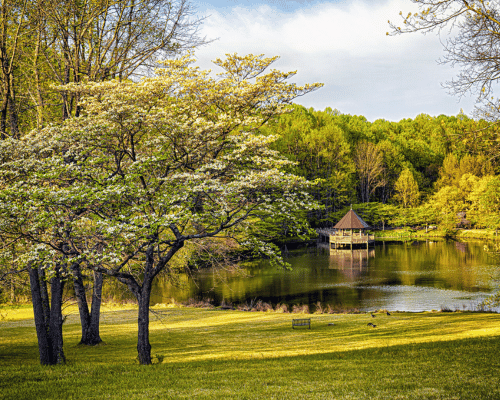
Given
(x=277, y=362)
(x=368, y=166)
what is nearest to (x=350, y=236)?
(x=368, y=166)

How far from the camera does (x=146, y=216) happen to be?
797cm

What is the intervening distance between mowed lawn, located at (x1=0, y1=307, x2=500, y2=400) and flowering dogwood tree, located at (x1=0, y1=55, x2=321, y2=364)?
6.57ft

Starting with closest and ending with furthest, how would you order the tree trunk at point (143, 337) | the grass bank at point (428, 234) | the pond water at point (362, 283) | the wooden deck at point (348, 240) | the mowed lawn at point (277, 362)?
1. the mowed lawn at point (277, 362)
2. the tree trunk at point (143, 337)
3. the pond water at point (362, 283)
4. the wooden deck at point (348, 240)
5. the grass bank at point (428, 234)

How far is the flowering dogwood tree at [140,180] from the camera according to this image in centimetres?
784

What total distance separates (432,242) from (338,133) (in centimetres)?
1964

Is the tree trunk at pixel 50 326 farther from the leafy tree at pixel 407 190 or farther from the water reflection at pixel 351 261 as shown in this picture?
the leafy tree at pixel 407 190

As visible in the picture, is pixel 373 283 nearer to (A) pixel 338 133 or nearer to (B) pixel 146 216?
(B) pixel 146 216

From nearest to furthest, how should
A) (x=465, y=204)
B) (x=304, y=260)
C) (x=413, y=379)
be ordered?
(x=413, y=379) → (x=304, y=260) → (x=465, y=204)

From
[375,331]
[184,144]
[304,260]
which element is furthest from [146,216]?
[304,260]

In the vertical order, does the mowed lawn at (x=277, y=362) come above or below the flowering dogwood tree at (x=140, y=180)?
below

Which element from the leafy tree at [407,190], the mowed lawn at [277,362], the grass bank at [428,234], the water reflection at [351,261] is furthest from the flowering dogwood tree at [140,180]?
the leafy tree at [407,190]

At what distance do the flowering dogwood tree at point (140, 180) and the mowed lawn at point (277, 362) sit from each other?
6.57 feet

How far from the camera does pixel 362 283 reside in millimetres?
25844

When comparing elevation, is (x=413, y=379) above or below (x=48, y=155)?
below
